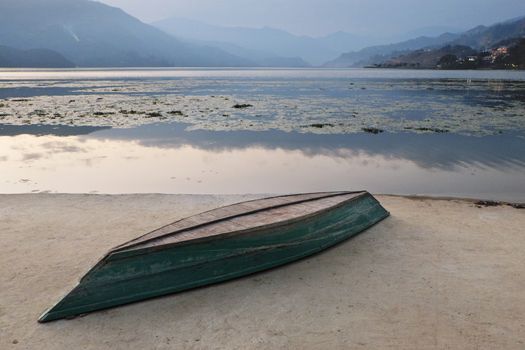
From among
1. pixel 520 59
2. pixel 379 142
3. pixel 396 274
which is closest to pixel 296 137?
pixel 379 142

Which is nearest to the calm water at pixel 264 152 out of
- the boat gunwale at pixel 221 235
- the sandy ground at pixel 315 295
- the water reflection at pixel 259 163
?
the water reflection at pixel 259 163

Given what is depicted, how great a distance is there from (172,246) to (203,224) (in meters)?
0.90

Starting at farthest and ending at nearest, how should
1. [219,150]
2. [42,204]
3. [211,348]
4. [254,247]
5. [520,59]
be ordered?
[520,59] → [219,150] → [42,204] → [254,247] → [211,348]

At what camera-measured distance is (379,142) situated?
20.2m

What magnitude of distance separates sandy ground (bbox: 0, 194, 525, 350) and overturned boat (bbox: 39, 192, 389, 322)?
0.62 ft

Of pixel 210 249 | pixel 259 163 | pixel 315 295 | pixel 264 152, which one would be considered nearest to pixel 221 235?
pixel 210 249

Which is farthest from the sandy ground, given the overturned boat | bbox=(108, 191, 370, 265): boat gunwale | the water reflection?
the water reflection

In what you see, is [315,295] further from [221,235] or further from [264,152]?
[264,152]

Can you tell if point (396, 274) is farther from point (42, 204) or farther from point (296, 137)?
point (296, 137)

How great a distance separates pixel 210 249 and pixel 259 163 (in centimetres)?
992

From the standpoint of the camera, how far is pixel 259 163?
53.5 ft

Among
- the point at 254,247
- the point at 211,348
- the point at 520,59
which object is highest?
the point at 520,59

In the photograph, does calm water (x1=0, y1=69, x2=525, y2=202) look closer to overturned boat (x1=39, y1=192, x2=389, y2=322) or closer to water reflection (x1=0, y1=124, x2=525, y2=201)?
water reflection (x1=0, y1=124, x2=525, y2=201)

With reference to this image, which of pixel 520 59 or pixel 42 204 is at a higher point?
pixel 520 59
